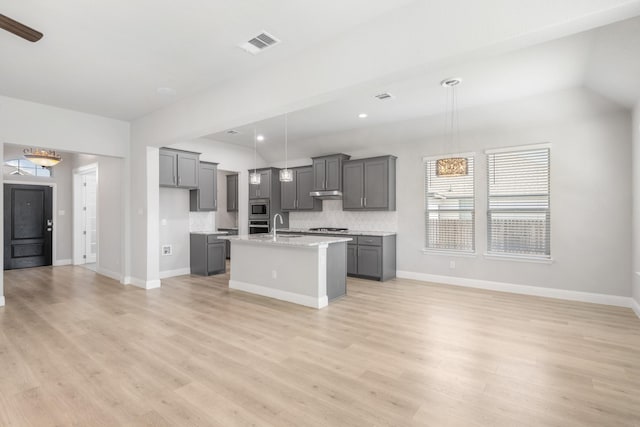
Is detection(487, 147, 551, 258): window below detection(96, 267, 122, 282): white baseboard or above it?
above

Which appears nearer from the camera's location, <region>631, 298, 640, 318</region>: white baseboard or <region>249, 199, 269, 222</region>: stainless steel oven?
<region>631, 298, 640, 318</region>: white baseboard

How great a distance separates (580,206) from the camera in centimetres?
478

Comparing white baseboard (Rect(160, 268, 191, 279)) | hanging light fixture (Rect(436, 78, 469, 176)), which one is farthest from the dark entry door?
hanging light fixture (Rect(436, 78, 469, 176))

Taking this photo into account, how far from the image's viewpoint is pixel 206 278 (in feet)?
21.2

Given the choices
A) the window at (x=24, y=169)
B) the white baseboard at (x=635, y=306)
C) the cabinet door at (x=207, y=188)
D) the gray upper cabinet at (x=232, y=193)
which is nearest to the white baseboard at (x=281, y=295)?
the cabinet door at (x=207, y=188)

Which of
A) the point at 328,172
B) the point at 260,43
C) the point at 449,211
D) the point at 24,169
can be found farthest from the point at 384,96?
the point at 24,169

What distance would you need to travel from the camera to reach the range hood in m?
6.97

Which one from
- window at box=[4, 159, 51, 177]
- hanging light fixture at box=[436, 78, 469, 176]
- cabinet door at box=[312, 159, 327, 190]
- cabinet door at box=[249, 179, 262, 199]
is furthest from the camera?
cabinet door at box=[249, 179, 262, 199]

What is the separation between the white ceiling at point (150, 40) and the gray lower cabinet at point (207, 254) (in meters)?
3.07

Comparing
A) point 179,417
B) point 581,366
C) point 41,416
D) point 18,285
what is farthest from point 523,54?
point 18,285

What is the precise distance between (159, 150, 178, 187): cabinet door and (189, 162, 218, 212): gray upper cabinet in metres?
0.60

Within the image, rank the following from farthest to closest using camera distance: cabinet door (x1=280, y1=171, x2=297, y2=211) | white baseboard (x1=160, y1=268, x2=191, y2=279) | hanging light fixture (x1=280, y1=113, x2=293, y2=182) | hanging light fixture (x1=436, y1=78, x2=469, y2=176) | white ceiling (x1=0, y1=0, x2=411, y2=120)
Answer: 1. cabinet door (x1=280, y1=171, x2=297, y2=211)
2. white baseboard (x1=160, y1=268, x2=191, y2=279)
3. hanging light fixture (x1=280, y1=113, x2=293, y2=182)
4. hanging light fixture (x1=436, y1=78, x2=469, y2=176)
5. white ceiling (x1=0, y1=0, x2=411, y2=120)

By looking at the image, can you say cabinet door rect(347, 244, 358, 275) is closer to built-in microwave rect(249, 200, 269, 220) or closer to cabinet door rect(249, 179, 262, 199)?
built-in microwave rect(249, 200, 269, 220)

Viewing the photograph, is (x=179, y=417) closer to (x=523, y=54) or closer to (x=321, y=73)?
(x=321, y=73)
